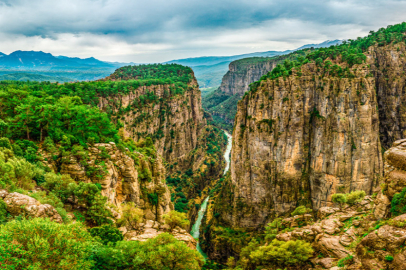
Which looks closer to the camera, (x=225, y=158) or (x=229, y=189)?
(x=229, y=189)

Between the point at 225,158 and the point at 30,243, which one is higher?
the point at 30,243

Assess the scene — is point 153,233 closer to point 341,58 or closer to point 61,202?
point 61,202

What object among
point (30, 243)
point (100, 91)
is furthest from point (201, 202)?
point (30, 243)

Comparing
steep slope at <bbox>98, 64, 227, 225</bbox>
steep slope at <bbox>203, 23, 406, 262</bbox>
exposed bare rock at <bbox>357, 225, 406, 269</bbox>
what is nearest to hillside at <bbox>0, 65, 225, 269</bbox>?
exposed bare rock at <bbox>357, 225, 406, 269</bbox>

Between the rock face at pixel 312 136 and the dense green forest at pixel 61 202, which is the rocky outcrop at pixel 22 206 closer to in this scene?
the dense green forest at pixel 61 202

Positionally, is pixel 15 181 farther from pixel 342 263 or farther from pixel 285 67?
pixel 285 67

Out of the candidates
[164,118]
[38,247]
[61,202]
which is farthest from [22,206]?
[164,118]

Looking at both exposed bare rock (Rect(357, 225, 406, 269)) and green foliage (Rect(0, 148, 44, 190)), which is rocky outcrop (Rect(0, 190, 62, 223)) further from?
exposed bare rock (Rect(357, 225, 406, 269))
